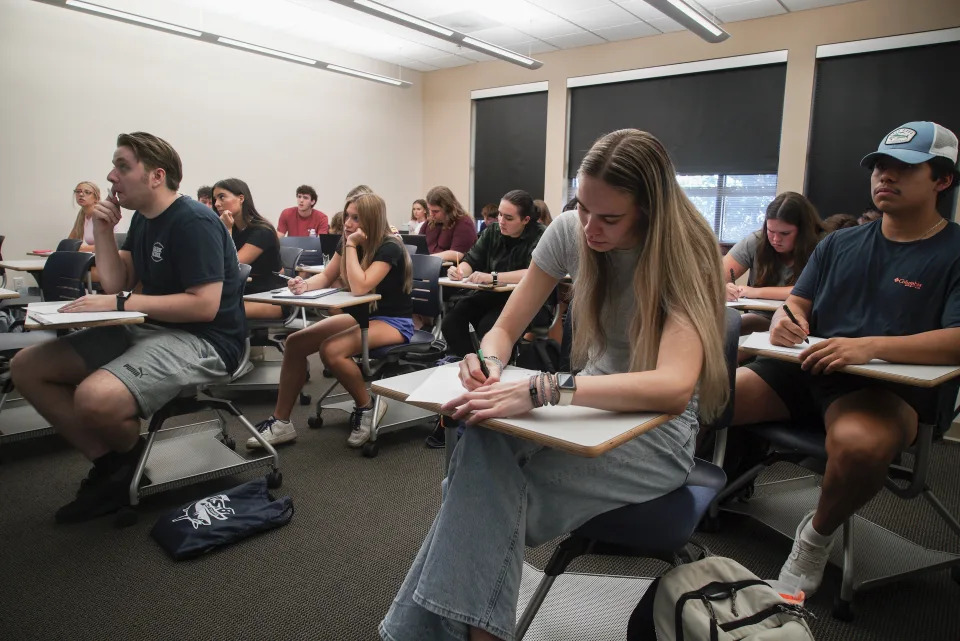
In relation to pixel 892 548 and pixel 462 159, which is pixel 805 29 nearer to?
pixel 462 159

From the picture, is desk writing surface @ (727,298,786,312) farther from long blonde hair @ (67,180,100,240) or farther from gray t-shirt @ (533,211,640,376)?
long blonde hair @ (67,180,100,240)

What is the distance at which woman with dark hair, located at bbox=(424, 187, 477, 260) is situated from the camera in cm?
504

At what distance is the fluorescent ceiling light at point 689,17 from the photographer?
4492 mm

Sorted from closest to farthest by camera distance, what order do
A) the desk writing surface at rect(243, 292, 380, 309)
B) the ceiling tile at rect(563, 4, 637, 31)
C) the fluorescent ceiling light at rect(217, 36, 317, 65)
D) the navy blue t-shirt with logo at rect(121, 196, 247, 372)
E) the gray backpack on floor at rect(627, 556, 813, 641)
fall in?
1. the gray backpack on floor at rect(627, 556, 813, 641)
2. the navy blue t-shirt with logo at rect(121, 196, 247, 372)
3. the desk writing surface at rect(243, 292, 380, 309)
4. the fluorescent ceiling light at rect(217, 36, 317, 65)
5. the ceiling tile at rect(563, 4, 637, 31)

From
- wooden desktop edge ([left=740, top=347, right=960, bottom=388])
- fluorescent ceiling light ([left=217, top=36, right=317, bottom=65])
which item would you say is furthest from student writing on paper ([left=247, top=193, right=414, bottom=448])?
fluorescent ceiling light ([left=217, top=36, right=317, bottom=65])

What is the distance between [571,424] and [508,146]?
24.1ft

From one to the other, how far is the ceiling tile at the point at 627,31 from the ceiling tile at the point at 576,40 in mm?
117

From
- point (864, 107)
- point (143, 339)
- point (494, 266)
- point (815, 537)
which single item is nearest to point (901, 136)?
point (815, 537)

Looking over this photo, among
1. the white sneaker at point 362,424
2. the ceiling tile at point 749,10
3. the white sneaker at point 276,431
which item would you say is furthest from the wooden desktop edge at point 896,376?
the ceiling tile at point 749,10

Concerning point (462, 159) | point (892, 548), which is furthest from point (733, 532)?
point (462, 159)

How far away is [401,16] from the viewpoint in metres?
4.99

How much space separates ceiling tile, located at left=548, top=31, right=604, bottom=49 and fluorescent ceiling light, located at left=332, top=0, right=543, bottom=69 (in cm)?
76

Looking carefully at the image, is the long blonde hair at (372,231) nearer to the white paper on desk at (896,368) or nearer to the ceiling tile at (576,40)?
the white paper on desk at (896,368)

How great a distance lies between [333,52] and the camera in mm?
7574
